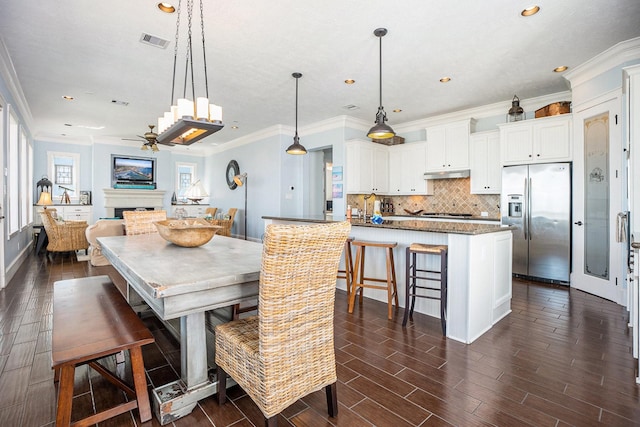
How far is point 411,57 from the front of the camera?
368 cm

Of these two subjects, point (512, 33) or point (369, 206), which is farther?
point (369, 206)

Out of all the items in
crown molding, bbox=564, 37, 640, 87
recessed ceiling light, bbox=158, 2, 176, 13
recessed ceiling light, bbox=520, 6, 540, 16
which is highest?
recessed ceiling light, bbox=158, 2, 176, 13

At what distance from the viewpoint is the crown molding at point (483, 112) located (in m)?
4.85

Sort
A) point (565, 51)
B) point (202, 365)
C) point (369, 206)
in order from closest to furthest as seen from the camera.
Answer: point (202, 365), point (565, 51), point (369, 206)

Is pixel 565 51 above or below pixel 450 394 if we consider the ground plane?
above

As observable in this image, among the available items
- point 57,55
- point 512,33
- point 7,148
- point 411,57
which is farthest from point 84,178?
point 512,33

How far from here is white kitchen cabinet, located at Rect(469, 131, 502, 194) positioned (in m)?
5.25

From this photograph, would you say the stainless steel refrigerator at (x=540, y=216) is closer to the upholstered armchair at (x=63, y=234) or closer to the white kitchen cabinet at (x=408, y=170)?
the white kitchen cabinet at (x=408, y=170)

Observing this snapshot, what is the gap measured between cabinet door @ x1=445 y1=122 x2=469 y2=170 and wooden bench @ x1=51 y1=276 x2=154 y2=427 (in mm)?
5428

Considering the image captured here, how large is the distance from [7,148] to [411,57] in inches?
213

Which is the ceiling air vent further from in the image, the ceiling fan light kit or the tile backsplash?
the tile backsplash

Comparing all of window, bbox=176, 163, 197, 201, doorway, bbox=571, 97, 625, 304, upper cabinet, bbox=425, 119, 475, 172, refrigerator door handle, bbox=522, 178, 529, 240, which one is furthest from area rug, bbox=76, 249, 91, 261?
doorway, bbox=571, 97, 625, 304

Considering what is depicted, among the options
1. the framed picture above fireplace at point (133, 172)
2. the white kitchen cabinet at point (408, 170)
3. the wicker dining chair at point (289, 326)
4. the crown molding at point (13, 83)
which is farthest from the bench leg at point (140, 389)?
the framed picture above fireplace at point (133, 172)

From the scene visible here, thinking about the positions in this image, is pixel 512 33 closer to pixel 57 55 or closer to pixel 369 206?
pixel 369 206
